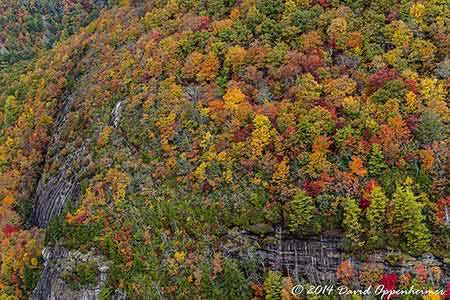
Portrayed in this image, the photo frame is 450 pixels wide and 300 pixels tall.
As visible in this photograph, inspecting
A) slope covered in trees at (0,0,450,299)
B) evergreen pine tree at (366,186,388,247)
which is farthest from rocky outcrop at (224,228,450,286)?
evergreen pine tree at (366,186,388,247)

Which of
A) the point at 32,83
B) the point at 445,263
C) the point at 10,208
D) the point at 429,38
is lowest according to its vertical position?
the point at 10,208

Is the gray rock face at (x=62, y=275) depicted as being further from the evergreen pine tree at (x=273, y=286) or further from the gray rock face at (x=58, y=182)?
the evergreen pine tree at (x=273, y=286)

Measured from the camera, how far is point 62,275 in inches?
2721

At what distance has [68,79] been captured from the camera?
10931 cm

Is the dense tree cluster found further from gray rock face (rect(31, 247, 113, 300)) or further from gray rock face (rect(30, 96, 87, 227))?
gray rock face (rect(31, 247, 113, 300))

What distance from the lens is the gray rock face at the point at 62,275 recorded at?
66.6 m

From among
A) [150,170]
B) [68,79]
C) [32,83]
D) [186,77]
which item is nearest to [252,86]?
[186,77]

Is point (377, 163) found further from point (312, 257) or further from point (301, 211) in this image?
point (312, 257)

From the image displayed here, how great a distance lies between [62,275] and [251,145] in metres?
30.3

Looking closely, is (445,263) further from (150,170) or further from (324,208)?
(150,170)

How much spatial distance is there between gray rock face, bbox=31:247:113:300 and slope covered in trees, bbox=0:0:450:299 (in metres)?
1.51

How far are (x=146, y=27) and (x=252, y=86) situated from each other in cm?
3459

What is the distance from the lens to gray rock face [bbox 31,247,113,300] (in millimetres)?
66562

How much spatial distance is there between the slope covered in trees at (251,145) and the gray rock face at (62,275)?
151 cm
